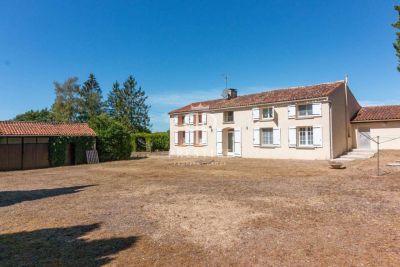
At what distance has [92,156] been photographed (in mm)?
22000

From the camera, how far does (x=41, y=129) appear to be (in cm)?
1998

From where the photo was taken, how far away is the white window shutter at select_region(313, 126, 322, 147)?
17.8 metres

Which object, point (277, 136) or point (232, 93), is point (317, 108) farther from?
point (232, 93)

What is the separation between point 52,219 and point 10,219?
3.35ft

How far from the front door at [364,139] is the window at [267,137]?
6599 mm

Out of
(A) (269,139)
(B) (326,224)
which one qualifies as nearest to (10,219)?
(B) (326,224)

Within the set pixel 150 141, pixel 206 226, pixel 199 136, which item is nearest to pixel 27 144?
pixel 199 136

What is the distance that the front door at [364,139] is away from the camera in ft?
64.7

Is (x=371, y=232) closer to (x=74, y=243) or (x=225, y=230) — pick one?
(x=225, y=230)

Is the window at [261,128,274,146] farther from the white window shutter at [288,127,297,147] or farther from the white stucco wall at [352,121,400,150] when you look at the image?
the white stucco wall at [352,121,400,150]

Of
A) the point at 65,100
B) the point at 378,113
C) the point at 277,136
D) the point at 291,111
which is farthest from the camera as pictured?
the point at 65,100

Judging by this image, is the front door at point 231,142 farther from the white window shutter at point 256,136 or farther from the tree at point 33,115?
the tree at point 33,115

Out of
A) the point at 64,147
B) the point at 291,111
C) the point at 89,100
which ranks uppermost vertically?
the point at 89,100

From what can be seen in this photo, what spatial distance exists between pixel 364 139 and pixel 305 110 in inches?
211
